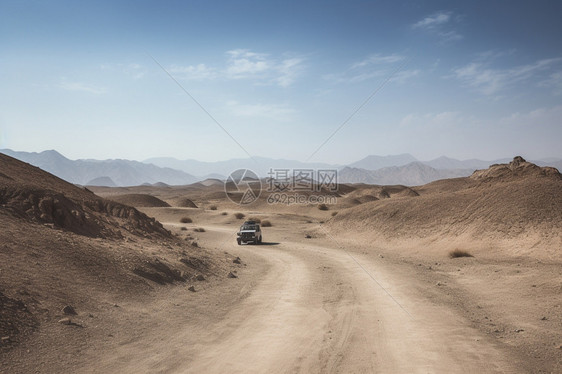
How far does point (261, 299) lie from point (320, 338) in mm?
4096

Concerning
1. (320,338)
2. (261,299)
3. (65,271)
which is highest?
(65,271)

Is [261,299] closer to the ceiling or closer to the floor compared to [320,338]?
closer to the floor

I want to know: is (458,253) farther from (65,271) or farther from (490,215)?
(65,271)

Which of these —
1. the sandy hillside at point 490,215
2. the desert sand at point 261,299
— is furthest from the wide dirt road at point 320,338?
the sandy hillside at point 490,215

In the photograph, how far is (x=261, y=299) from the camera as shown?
40.5 feet

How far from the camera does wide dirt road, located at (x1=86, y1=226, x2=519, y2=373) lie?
7.05 metres

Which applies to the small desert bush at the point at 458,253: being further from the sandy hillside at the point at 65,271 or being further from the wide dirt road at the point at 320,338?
the sandy hillside at the point at 65,271

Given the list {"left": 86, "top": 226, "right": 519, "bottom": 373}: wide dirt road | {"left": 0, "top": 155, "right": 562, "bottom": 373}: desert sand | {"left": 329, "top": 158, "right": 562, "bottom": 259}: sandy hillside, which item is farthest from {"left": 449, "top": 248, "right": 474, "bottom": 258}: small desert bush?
{"left": 86, "top": 226, "right": 519, "bottom": 373}: wide dirt road

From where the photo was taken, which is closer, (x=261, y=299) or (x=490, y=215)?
(x=261, y=299)

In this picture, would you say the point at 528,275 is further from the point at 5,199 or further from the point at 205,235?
the point at 205,235

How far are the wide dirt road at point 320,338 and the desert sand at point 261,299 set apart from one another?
0.05 m

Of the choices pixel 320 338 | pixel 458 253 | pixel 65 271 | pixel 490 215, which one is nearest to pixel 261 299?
pixel 320 338

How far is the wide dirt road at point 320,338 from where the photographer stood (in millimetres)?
7055

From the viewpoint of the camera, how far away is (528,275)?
48.6 ft
